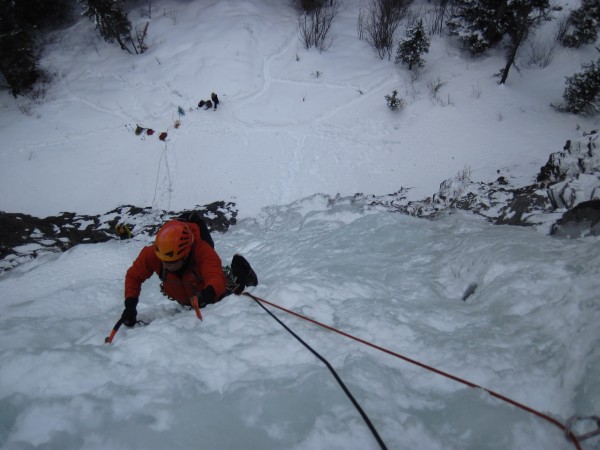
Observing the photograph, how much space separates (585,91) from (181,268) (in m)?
9.76

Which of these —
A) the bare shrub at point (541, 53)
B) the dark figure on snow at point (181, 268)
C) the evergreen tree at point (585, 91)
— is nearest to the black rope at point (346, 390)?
the dark figure on snow at point (181, 268)

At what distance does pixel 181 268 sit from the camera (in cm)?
317

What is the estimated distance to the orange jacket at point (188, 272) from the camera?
10.4ft

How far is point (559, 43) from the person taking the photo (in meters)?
10.1

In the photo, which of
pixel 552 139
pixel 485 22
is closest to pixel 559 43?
pixel 485 22

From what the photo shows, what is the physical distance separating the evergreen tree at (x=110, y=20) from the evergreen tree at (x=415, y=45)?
1036 cm

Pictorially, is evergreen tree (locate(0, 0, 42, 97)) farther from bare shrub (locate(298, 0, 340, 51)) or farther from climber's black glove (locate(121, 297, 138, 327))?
climber's black glove (locate(121, 297, 138, 327))

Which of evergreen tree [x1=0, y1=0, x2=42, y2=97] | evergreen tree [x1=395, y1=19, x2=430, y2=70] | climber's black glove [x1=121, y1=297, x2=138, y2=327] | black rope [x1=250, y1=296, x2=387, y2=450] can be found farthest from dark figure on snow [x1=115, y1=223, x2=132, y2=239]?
evergreen tree [x1=0, y1=0, x2=42, y2=97]

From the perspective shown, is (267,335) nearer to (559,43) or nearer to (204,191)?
(204,191)

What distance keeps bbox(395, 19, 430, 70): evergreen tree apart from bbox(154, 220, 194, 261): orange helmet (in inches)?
428

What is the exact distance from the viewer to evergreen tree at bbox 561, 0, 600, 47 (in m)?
9.49

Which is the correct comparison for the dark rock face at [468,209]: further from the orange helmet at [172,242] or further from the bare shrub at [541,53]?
the bare shrub at [541,53]

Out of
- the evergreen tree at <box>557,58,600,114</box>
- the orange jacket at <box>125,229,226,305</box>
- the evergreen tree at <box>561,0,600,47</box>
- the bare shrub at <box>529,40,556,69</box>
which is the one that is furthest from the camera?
the bare shrub at <box>529,40,556,69</box>

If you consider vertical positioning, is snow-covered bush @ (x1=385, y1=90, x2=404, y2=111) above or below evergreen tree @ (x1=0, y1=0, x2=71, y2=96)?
below
